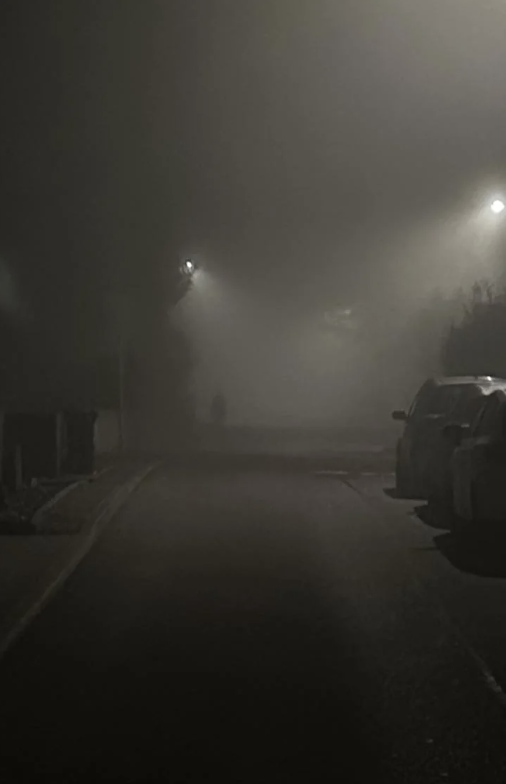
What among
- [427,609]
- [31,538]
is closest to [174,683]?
[427,609]

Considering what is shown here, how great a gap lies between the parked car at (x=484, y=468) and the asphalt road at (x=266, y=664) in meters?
0.49

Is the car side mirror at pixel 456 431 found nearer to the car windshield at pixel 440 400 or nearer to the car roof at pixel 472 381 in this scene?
the car roof at pixel 472 381

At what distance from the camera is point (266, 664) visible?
831 cm

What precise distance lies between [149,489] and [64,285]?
29361 mm

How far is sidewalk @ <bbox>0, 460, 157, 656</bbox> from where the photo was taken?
33.2 ft

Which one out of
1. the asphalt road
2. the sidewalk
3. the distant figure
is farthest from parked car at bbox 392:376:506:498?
the distant figure

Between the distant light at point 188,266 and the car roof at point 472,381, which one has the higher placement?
the distant light at point 188,266

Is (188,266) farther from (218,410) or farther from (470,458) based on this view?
(470,458)

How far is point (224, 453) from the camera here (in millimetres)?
36938

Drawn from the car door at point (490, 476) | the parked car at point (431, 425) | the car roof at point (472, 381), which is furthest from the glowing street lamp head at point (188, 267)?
the car door at point (490, 476)

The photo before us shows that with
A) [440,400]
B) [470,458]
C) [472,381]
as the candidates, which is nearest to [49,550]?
[470,458]

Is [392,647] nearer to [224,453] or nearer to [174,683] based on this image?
[174,683]

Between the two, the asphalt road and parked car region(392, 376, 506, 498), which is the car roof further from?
the asphalt road

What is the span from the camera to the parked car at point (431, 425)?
1745 centimetres
